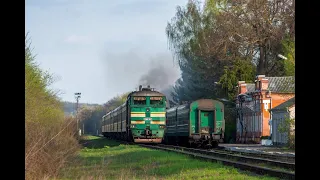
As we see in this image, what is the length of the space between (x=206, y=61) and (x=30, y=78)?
31.3 m

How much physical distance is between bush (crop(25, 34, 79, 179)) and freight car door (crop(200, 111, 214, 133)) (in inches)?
405

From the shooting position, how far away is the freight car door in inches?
1350

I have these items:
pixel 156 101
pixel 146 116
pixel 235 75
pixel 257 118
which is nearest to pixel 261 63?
pixel 235 75

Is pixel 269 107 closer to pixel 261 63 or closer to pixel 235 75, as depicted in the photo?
pixel 261 63

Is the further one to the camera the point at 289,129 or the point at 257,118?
the point at 257,118

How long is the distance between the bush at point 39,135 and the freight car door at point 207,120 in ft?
33.8

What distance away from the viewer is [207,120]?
34500 millimetres

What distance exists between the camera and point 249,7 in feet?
154

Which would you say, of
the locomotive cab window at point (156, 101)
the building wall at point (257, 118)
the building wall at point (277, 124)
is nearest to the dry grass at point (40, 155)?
the locomotive cab window at point (156, 101)

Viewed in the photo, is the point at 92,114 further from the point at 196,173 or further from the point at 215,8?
the point at 196,173

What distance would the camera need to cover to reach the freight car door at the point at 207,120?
34281 mm

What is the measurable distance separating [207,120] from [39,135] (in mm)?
20437

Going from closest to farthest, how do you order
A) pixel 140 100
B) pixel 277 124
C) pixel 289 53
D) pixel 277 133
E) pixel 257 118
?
pixel 140 100
pixel 289 53
pixel 277 124
pixel 277 133
pixel 257 118
